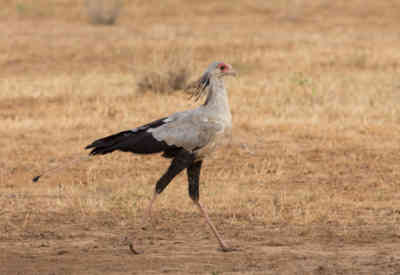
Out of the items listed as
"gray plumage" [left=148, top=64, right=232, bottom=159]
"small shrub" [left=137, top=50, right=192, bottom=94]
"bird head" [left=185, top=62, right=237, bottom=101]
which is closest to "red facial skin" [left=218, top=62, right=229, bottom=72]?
"bird head" [left=185, top=62, right=237, bottom=101]

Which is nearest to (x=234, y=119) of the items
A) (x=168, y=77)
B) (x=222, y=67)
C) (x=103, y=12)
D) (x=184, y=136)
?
(x=168, y=77)

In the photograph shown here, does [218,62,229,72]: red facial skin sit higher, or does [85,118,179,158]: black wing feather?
[218,62,229,72]: red facial skin

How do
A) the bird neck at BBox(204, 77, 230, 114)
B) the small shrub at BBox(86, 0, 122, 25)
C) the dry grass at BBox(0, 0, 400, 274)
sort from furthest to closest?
the small shrub at BBox(86, 0, 122, 25)
the dry grass at BBox(0, 0, 400, 274)
the bird neck at BBox(204, 77, 230, 114)

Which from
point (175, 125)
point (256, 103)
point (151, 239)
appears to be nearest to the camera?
point (175, 125)

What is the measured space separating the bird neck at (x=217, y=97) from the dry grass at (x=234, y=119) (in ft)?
4.62

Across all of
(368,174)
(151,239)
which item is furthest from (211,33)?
(151,239)

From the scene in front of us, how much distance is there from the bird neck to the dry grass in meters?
1.41

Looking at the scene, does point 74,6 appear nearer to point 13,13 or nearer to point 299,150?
point 13,13

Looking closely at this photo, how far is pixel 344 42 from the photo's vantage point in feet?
66.3

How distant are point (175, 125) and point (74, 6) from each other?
23.6 metres

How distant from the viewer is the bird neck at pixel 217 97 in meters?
6.28

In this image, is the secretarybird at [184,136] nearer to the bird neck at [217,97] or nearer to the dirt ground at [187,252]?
the bird neck at [217,97]

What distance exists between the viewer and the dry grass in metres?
7.80

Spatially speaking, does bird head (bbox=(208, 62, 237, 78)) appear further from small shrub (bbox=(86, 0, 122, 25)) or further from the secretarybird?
small shrub (bbox=(86, 0, 122, 25))
